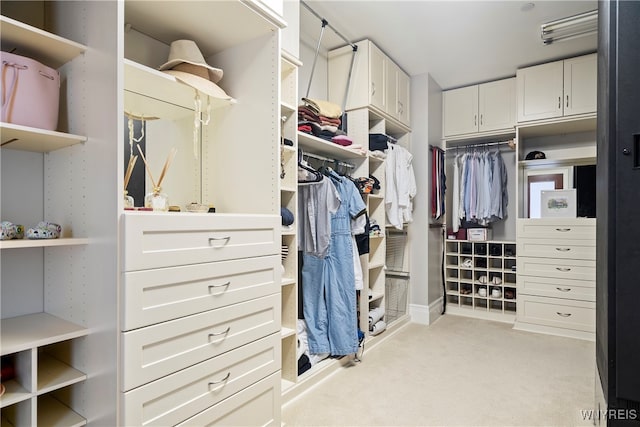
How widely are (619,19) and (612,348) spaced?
0.88 m

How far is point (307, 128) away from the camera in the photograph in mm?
2383

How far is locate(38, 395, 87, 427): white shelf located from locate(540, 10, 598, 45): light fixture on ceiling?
11.3 feet

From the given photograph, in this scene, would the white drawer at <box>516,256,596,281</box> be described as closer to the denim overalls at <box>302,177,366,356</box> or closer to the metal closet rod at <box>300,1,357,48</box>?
the denim overalls at <box>302,177,366,356</box>

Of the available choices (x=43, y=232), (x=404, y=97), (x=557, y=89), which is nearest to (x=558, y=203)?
(x=557, y=89)

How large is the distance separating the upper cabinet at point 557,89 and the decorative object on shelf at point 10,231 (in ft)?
12.7

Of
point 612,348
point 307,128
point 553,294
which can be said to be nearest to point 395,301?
point 553,294

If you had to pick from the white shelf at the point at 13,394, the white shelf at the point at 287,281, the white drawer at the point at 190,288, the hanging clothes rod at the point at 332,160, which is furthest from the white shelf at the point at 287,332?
the hanging clothes rod at the point at 332,160

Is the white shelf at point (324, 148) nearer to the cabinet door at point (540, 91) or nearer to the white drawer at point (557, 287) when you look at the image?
the cabinet door at point (540, 91)

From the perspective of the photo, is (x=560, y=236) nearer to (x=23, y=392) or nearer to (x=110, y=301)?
(x=110, y=301)

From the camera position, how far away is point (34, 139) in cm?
117

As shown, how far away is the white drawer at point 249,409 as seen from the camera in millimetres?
1324

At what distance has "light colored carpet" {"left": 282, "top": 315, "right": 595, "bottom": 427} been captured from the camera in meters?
1.93

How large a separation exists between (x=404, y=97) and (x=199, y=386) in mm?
3168

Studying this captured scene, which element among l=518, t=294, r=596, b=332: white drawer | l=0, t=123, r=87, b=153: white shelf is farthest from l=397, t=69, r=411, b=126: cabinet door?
l=0, t=123, r=87, b=153: white shelf
